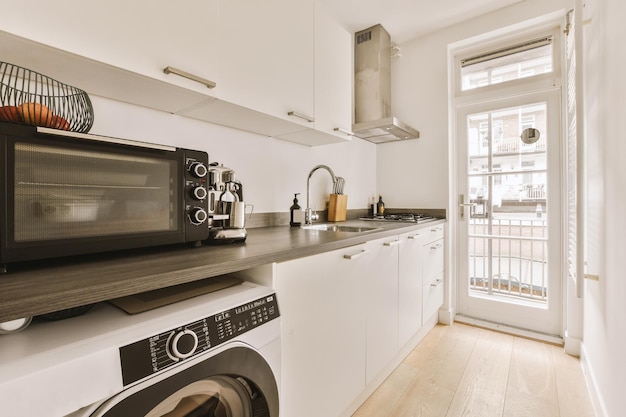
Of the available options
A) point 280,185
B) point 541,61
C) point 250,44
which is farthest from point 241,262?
point 541,61

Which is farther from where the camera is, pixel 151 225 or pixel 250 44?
pixel 250 44

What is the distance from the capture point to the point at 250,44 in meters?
1.33

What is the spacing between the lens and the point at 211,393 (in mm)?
767

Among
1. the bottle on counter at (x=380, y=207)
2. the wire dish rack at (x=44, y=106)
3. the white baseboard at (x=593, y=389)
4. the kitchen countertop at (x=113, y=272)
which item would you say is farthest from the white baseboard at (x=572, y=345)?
the wire dish rack at (x=44, y=106)

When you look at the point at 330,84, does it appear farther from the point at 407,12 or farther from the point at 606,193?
the point at 606,193

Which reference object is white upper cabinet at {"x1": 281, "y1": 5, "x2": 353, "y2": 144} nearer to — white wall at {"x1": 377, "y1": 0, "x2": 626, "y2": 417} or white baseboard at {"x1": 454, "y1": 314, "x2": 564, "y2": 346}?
white wall at {"x1": 377, "y1": 0, "x2": 626, "y2": 417}

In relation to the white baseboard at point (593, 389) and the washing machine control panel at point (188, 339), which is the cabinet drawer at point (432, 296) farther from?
the washing machine control panel at point (188, 339)

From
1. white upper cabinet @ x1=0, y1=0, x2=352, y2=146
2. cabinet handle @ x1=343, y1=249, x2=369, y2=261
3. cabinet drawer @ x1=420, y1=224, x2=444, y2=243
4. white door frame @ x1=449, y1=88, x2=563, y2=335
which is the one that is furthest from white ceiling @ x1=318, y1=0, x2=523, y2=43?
cabinet handle @ x1=343, y1=249, x2=369, y2=261

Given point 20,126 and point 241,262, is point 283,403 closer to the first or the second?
point 241,262

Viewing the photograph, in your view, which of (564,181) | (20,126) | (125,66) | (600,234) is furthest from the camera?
(564,181)

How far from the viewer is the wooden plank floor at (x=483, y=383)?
5.01ft

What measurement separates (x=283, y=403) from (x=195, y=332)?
0.53m

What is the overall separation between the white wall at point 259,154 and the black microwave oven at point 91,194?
1.51ft

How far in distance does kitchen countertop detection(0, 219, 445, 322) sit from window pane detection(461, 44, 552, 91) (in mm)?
2548
